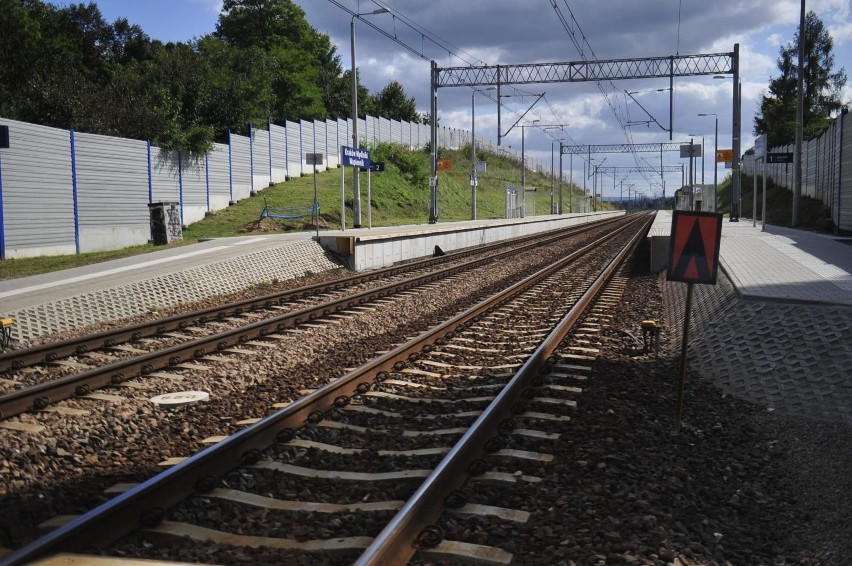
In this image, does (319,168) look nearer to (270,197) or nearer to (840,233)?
(270,197)

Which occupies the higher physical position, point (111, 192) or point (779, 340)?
point (111, 192)

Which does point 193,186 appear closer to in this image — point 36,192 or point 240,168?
point 240,168

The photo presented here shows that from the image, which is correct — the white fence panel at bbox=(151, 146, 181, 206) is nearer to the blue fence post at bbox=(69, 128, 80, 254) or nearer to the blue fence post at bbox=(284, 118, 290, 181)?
the blue fence post at bbox=(69, 128, 80, 254)

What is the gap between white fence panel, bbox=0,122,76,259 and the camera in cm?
2169

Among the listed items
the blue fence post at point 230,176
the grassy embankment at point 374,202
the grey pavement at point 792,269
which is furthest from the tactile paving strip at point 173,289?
the blue fence post at point 230,176

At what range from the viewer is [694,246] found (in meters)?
7.48

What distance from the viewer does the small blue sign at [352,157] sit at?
25.7 meters

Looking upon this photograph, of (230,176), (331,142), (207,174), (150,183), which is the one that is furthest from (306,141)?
(150,183)

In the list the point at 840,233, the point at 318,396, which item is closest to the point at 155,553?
the point at 318,396

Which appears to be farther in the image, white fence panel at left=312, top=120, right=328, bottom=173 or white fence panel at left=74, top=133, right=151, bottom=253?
white fence panel at left=312, top=120, right=328, bottom=173

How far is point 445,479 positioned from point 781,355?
5.22 meters

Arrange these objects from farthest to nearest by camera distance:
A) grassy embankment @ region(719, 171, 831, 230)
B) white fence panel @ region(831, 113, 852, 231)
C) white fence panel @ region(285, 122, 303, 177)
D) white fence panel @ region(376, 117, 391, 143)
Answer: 1. white fence panel @ region(376, 117, 391, 143)
2. white fence panel @ region(285, 122, 303, 177)
3. grassy embankment @ region(719, 171, 831, 230)
4. white fence panel @ region(831, 113, 852, 231)

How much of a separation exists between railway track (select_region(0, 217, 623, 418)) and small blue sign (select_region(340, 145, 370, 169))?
10008 millimetres

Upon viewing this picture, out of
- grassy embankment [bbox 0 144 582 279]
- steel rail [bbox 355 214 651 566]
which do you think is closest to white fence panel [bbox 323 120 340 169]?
grassy embankment [bbox 0 144 582 279]
